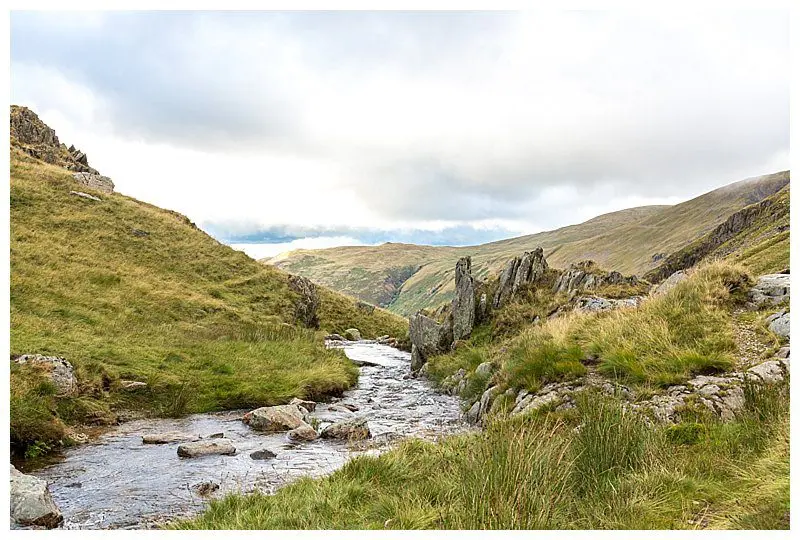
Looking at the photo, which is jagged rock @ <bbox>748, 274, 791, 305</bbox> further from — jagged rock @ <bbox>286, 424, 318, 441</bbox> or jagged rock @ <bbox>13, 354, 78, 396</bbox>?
jagged rock @ <bbox>13, 354, 78, 396</bbox>

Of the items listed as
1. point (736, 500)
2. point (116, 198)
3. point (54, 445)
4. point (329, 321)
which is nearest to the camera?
point (736, 500)

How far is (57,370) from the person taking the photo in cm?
1453

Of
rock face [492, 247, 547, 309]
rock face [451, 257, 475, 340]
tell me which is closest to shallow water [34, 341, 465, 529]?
rock face [451, 257, 475, 340]

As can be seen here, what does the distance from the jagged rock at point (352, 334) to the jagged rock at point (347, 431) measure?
36.8 m

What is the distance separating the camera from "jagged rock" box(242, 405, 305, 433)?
47.2 feet

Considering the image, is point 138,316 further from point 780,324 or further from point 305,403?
point 780,324

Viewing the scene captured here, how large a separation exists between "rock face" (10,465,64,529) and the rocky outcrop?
22.9 meters

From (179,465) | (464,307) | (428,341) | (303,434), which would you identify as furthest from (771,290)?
(428,341)

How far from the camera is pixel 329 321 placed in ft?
176

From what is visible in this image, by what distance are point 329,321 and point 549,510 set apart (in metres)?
48.8

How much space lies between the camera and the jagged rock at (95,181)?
50.3 m

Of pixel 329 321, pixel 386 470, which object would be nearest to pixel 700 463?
pixel 386 470

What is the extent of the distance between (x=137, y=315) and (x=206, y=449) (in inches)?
708

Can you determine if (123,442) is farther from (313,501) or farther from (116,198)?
(116,198)
